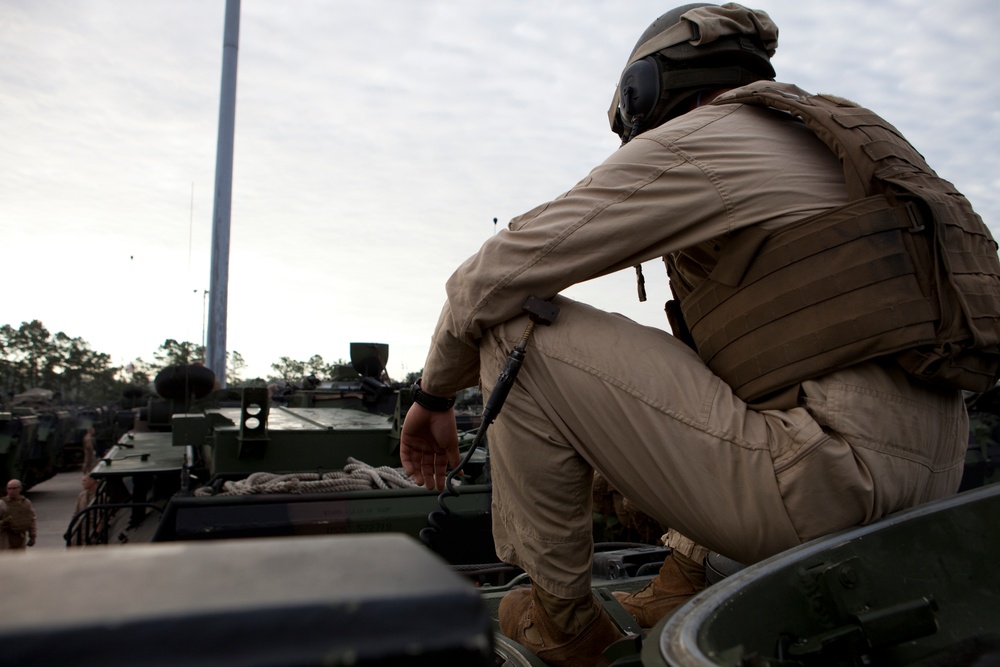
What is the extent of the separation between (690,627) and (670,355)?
2.36ft

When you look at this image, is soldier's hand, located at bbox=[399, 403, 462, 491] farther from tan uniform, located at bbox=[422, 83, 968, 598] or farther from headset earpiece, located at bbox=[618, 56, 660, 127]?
headset earpiece, located at bbox=[618, 56, 660, 127]

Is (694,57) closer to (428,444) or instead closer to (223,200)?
(428,444)

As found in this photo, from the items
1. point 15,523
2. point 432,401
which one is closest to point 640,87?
point 432,401

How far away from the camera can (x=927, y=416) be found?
1545 millimetres

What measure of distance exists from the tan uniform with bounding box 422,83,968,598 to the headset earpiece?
30 centimetres

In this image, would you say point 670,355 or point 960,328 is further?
point 670,355

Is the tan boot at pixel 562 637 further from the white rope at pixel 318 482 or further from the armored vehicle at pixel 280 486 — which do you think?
the white rope at pixel 318 482

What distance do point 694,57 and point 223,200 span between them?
13.6m

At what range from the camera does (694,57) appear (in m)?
1.98

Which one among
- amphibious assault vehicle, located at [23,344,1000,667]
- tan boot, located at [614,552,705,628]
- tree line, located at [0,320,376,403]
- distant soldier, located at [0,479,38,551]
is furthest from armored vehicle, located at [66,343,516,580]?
tree line, located at [0,320,376,403]

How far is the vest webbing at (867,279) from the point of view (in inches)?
57.4

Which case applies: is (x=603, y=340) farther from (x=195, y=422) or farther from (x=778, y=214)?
(x=195, y=422)

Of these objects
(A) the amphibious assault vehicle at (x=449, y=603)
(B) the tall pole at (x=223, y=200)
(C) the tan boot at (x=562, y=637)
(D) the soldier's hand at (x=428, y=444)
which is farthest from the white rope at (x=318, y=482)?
(B) the tall pole at (x=223, y=200)

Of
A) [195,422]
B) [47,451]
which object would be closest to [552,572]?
[195,422]
